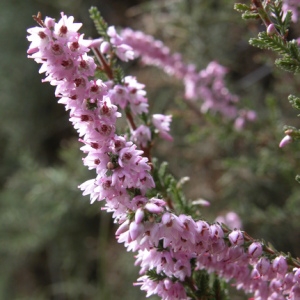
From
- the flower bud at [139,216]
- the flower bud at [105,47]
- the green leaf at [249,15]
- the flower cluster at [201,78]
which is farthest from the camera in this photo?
the flower cluster at [201,78]

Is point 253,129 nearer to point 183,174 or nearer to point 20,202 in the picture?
point 183,174

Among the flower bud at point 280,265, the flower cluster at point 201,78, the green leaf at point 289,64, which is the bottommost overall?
the flower bud at point 280,265

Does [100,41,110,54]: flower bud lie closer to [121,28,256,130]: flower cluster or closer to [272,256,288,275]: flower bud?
[272,256,288,275]: flower bud

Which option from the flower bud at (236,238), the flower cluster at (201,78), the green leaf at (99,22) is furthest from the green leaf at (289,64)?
the flower cluster at (201,78)

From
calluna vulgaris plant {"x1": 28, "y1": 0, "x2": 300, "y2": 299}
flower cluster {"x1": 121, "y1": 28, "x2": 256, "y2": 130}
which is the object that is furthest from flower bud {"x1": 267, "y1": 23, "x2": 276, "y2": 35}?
flower cluster {"x1": 121, "y1": 28, "x2": 256, "y2": 130}

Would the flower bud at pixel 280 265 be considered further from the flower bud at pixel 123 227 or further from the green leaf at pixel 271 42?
the green leaf at pixel 271 42

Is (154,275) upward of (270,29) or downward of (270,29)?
downward

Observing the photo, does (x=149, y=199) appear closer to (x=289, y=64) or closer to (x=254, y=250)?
(x=254, y=250)

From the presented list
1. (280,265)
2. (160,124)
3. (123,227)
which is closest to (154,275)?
(123,227)

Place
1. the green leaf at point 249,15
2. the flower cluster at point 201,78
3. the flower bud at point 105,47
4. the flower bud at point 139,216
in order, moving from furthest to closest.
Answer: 1. the flower cluster at point 201,78
2. the flower bud at point 105,47
3. the green leaf at point 249,15
4. the flower bud at point 139,216
